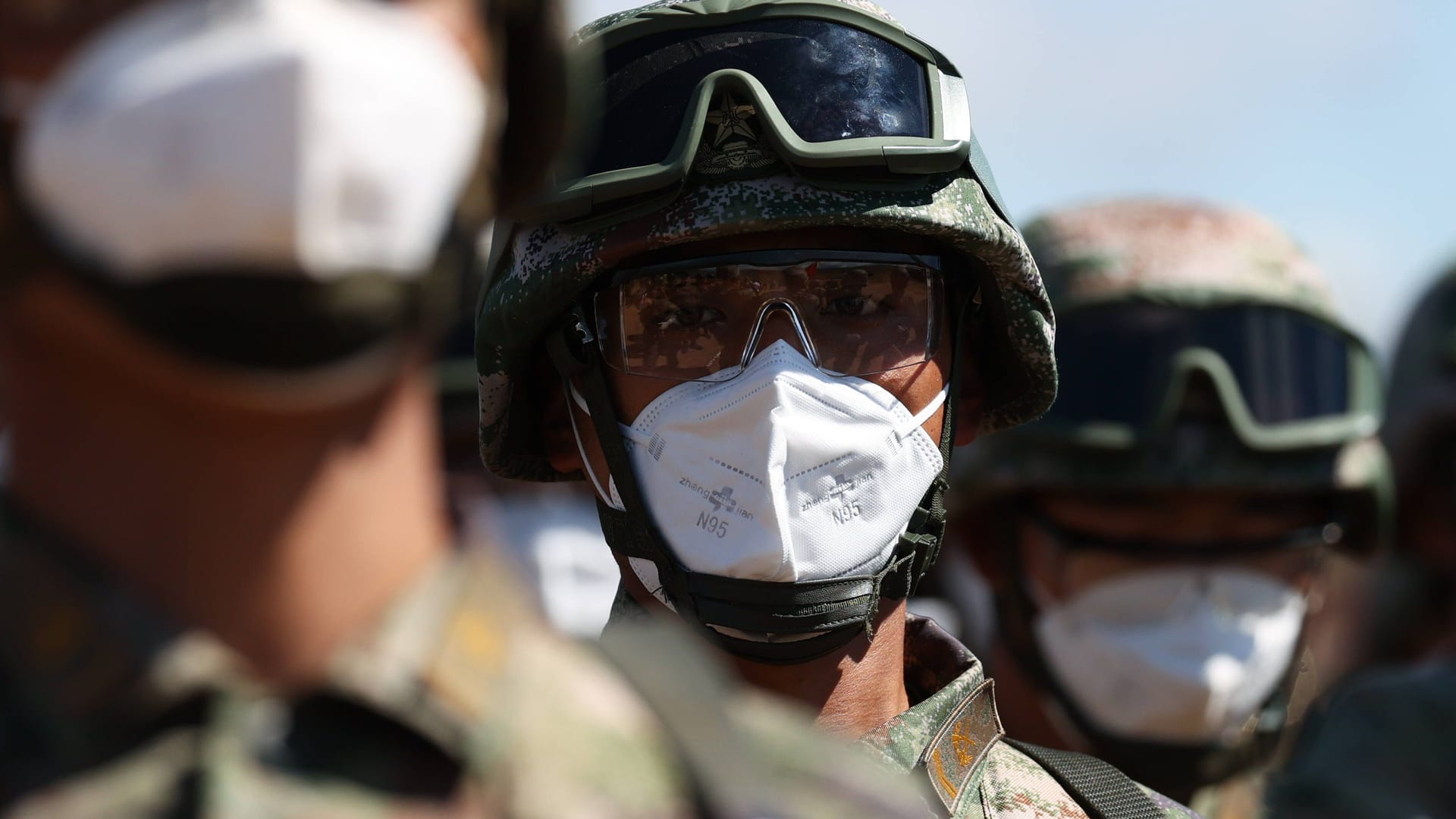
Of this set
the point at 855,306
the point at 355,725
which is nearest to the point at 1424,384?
the point at 855,306

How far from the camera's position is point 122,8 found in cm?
164

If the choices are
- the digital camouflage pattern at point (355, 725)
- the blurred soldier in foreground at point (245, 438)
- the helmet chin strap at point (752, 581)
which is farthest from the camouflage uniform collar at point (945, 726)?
the blurred soldier in foreground at point (245, 438)

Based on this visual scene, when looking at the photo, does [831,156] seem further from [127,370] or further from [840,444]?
[127,370]

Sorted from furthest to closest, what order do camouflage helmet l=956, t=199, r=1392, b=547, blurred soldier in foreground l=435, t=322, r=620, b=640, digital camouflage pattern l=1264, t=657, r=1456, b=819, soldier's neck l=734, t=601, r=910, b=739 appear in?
blurred soldier in foreground l=435, t=322, r=620, b=640, camouflage helmet l=956, t=199, r=1392, b=547, soldier's neck l=734, t=601, r=910, b=739, digital camouflage pattern l=1264, t=657, r=1456, b=819

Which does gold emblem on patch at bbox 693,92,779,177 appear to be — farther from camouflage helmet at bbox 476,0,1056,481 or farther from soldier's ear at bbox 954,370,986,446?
soldier's ear at bbox 954,370,986,446

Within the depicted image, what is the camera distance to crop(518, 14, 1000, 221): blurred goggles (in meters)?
3.77

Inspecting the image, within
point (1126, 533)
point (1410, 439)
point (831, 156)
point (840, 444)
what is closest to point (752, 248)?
point (831, 156)

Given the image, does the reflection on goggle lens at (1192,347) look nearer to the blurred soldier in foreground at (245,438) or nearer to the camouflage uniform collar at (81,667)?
the blurred soldier in foreground at (245,438)

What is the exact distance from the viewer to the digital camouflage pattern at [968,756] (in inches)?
137

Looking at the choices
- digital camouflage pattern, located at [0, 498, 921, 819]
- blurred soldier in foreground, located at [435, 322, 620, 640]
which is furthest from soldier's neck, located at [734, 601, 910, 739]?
blurred soldier in foreground, located at [435, 322, 620, 640]

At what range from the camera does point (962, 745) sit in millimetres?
3604

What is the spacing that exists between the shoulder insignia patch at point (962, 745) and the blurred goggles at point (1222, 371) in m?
3.01

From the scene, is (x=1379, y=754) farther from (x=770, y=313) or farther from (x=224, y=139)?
(x=224, y=139)

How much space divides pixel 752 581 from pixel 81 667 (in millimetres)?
1959
